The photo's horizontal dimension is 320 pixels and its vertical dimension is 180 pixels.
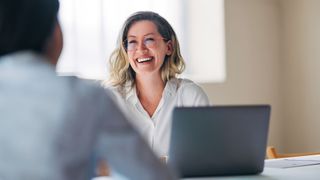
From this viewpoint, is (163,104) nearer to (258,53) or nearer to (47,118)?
(47,118)

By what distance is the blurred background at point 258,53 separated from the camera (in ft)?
13.4

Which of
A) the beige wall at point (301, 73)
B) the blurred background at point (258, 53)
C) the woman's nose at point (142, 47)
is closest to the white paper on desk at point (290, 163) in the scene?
the woman's nose at point (142, 47)

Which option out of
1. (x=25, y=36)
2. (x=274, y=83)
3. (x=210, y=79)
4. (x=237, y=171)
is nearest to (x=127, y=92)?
(x=237, y=171)

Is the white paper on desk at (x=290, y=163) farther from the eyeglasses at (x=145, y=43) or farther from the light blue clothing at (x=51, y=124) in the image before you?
the light blue clothing at (x=51, y=124)

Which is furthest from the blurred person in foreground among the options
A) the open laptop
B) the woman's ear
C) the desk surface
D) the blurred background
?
the blurred background

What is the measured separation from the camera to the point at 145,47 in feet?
8.46

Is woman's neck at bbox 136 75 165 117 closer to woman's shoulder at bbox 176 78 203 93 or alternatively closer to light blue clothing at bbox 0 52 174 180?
woman's shoulder at bbox 176 78 203 93

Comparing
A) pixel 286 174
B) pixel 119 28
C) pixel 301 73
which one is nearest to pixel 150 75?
pixel 286 174

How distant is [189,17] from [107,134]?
137 inches

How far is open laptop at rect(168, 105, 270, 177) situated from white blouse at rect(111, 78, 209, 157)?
2.92 feet

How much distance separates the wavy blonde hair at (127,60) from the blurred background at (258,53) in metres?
1.09

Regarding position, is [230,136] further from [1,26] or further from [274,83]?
[274,83]

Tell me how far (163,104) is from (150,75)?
0.16 metres

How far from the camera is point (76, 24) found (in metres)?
3.56
